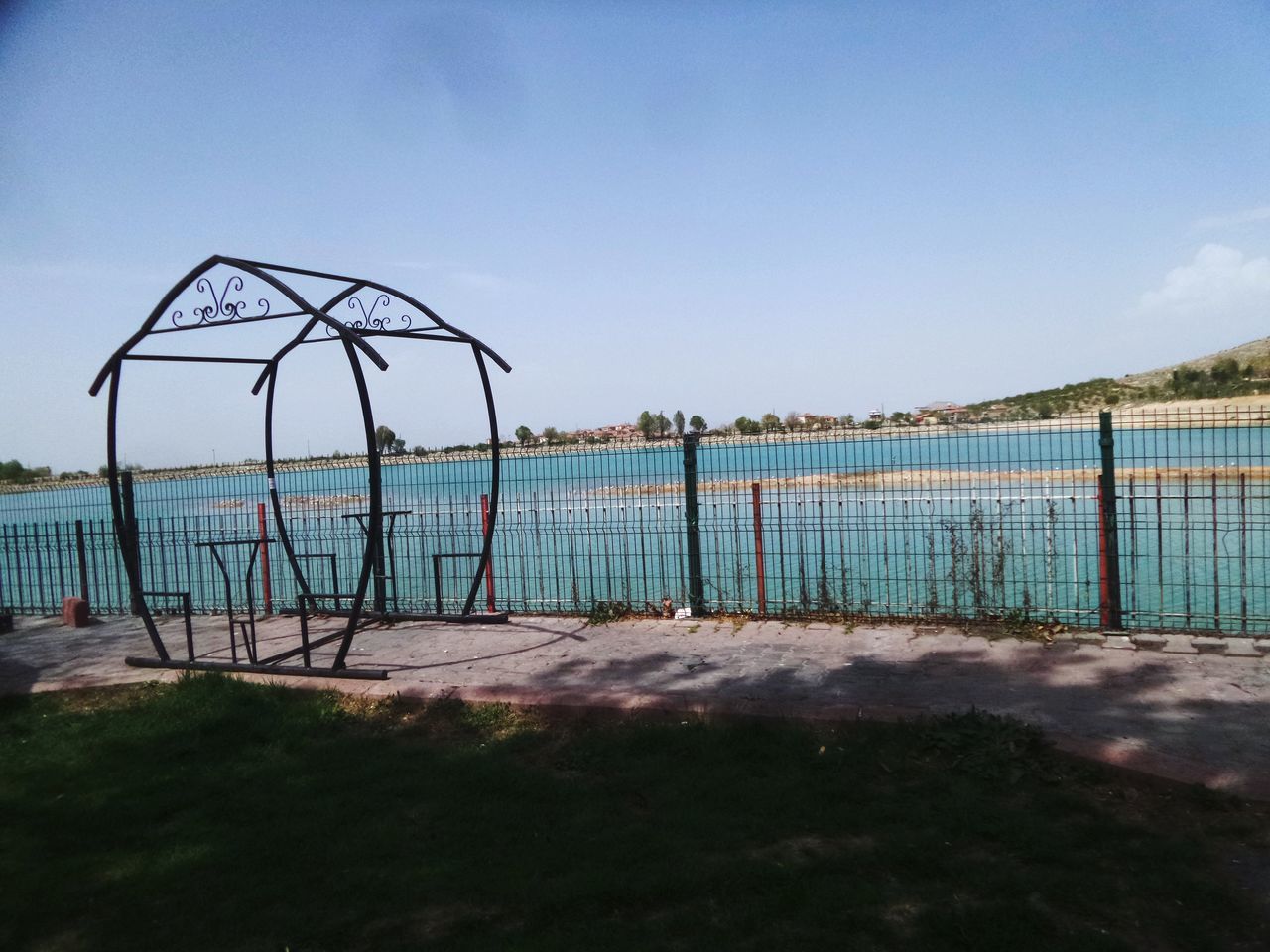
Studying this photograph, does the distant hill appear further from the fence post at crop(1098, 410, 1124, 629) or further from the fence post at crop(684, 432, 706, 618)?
the fence post at crop(684, 432, 706, 618)

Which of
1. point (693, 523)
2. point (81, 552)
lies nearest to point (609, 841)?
point (693, 523)

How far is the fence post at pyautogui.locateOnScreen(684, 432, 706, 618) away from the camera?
9.05m

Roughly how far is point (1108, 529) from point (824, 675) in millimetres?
2872

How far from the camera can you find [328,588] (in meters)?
15.1

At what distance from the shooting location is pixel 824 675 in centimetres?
675

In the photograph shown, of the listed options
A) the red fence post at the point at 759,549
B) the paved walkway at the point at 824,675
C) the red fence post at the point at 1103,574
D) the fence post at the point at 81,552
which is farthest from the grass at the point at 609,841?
the fence post at the point at 81,552

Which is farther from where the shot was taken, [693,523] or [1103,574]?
[693,523]

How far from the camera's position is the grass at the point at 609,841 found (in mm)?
3387

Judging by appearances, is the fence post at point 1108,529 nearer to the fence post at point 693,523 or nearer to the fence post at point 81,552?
the fence post at point 693,523

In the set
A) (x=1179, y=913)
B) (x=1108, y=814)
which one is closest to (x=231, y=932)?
(x=1179, y=913)

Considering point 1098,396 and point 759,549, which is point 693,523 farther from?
point 1098,396

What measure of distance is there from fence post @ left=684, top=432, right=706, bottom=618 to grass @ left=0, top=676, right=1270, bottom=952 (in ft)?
11.0

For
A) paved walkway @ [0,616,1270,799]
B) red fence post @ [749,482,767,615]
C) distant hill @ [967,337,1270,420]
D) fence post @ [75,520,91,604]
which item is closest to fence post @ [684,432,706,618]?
paved walkway @ [0,616,1270,799]

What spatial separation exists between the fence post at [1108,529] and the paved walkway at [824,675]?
1.49 ft
